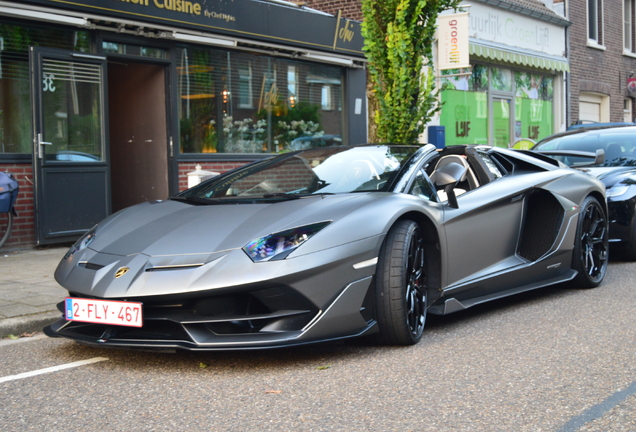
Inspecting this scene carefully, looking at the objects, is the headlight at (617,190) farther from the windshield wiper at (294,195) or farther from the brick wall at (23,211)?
the brick wall at (23,211)

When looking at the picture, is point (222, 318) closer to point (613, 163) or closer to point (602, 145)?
point (613, 163)

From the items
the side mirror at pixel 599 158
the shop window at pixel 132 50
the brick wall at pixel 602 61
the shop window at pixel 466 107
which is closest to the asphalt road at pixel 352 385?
the side mirror at pixel 599 158

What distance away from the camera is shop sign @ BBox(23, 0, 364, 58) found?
31.4 ft

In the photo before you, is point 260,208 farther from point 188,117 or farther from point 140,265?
point 188,117

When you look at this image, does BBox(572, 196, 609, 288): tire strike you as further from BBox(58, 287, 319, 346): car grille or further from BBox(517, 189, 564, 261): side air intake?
BBox(58, 287, 319, 346): car grille

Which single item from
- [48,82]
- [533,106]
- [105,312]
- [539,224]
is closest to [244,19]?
[48,82]

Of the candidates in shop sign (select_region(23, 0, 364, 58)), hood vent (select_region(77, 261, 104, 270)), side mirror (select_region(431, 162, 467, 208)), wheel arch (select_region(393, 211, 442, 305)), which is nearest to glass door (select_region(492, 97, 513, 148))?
shop sign (select_region(23, 0, 364, 58))

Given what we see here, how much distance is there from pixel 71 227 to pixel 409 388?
261 inches

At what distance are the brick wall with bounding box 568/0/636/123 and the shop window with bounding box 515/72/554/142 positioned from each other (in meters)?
0.84

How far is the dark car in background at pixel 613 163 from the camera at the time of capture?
25.5 feet

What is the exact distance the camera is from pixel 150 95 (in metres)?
11.0

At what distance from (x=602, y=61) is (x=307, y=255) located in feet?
71.7

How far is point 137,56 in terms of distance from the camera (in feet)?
34.0

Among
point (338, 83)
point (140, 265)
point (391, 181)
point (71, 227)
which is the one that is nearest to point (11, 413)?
point (140, 265)
